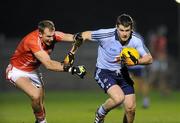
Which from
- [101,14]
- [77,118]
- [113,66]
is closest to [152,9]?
[101,14]

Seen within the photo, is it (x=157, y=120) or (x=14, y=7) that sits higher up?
(x=14, y=7)

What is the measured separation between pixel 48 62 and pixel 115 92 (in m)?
1.29

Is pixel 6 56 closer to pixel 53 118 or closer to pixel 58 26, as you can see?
pixel 58 26

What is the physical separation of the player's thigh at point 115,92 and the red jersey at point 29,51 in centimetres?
129

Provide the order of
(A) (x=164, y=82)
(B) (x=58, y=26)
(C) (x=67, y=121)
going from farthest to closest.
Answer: (B) (x=58, y=26) → (A) (x=164, y=82) → (C) (x=67, y=121)

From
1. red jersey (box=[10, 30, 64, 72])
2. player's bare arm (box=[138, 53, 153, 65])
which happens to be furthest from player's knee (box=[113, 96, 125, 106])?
red jersey (box=[10, 30, 64, 72])

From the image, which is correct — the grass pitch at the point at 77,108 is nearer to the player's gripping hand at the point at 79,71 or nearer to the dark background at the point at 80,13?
the player's gripping hand at the point at 79,71

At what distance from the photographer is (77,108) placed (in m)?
20.2

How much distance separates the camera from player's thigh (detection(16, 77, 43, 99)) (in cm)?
1380

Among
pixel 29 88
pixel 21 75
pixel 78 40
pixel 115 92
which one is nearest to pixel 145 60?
pixel 115 92

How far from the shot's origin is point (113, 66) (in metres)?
14.3

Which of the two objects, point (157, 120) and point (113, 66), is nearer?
point (113, 66)

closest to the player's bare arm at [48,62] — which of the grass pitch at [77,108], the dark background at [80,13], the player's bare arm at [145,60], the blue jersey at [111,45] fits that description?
the blue jersey at [111,45]

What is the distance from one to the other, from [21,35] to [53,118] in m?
14.2
